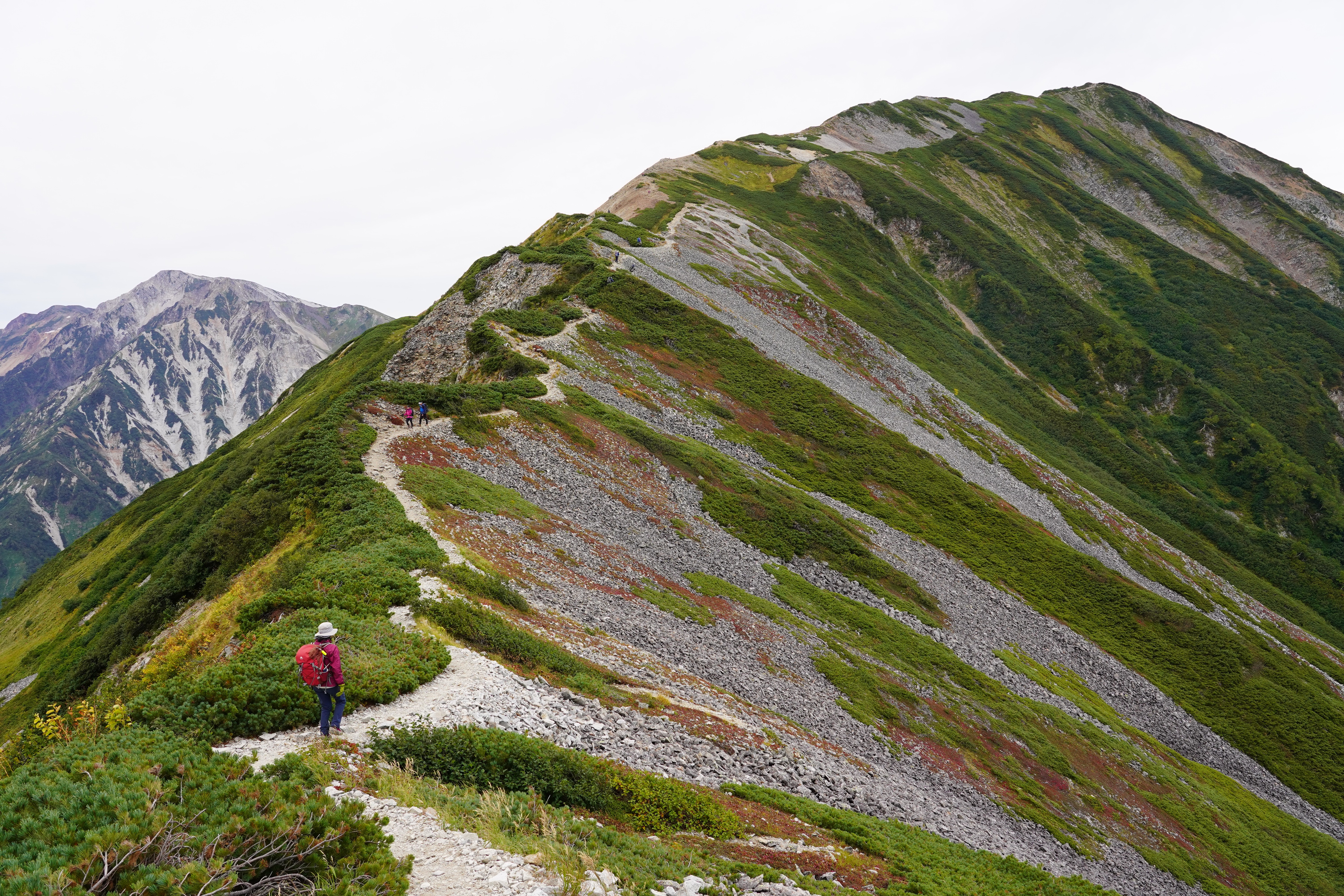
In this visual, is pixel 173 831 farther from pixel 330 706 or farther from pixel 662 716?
pixel 662 716

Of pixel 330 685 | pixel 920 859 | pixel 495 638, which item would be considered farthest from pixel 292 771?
pixel 920 859

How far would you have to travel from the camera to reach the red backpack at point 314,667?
13547 mm

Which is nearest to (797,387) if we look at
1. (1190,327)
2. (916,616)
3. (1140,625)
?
(916,616)

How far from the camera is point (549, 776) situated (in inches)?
553

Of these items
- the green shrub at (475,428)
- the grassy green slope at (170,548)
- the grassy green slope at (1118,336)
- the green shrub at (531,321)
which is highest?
the grassy green slope at (1118,336)

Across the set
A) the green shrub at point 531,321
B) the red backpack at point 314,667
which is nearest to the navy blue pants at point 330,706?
the red backpack at point 314,667

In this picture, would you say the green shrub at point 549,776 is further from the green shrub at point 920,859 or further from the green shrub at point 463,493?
the green shrub at point 463,493

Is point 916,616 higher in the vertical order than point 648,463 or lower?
lower

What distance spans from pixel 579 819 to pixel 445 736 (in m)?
3.61

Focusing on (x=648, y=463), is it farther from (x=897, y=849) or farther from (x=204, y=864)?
(x=204, y=864)

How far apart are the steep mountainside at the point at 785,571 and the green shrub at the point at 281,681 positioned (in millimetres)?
110

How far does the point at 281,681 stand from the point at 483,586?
8917mm

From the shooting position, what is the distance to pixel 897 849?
1722cm

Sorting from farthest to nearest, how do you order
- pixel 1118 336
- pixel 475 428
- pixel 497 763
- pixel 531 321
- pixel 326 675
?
pixel 1118 336 < pixel 531 321 < pixel 475 428 < pixel 497 763 < pixel 326 675
